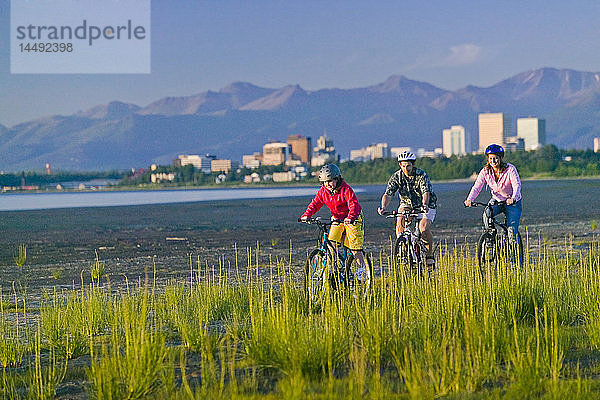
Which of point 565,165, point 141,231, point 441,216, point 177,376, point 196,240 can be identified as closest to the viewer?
point 177,376

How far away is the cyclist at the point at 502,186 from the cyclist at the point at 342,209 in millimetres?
2828

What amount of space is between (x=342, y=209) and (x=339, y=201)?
5.5 inches

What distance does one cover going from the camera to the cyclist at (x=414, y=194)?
12.3 meters

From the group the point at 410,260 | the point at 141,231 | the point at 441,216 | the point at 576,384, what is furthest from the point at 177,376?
the point at 441,216

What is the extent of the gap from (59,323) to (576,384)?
5.61m

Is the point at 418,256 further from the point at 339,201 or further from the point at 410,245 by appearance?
the point at 339,201

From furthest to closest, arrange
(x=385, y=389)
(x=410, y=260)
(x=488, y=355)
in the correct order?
(x=410, y=260) < (x=488, y=355) < (x=385, y=389)

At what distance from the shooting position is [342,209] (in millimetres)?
10758

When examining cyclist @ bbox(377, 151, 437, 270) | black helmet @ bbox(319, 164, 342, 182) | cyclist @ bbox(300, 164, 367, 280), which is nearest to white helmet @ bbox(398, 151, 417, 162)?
cyclist @ bbox(377, 151, 437, 270)

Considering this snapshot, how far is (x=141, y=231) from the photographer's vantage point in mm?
34000

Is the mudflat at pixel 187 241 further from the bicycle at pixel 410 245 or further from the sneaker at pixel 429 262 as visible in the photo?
the bicycle at pixel 410 245

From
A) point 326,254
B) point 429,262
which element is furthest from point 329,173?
point 429,262

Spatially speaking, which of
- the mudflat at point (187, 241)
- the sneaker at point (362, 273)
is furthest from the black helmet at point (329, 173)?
the mudflat at point (187, 241)

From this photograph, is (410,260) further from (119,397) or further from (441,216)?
(441,216)
